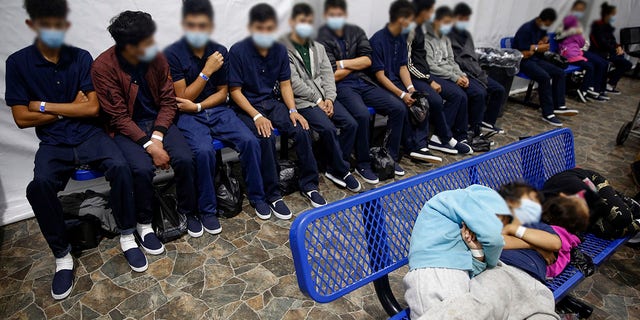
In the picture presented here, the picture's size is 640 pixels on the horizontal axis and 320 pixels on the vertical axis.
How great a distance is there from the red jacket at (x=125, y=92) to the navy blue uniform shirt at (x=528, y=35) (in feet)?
16.5

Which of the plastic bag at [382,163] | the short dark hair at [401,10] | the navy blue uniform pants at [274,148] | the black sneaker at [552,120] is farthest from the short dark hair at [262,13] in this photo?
the black sneaker at [552,120]

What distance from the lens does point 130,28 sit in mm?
2496

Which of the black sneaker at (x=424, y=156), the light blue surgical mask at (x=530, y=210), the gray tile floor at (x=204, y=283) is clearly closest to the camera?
the light blue surgical mask at (x=530, y=210)

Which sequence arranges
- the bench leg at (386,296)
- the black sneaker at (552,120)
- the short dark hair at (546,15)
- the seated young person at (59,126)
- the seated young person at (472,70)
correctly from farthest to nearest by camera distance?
the black sneaker at (552,120)
the short dark hair at (546,15)
the seated young person at (472,70)
the seated young person at (59,126)
the bench leg at (386,296)

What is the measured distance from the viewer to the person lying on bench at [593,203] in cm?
120

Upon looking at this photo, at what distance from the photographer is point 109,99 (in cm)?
261

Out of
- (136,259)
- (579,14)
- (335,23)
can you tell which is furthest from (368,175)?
(579,14)

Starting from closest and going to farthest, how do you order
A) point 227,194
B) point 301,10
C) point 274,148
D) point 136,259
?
1. point 136,259
2. point 227,194
3. point 274,148
4. point 301,10

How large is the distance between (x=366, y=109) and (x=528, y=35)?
3.42m

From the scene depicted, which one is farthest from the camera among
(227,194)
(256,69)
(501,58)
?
(501,58)

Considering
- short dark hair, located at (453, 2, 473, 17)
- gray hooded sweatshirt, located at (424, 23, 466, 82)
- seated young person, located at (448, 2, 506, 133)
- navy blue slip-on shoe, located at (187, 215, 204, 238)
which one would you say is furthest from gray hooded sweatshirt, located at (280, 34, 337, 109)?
short dark hair, located at (453, 2, 473, 17)

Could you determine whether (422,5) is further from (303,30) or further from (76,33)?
(76,33)

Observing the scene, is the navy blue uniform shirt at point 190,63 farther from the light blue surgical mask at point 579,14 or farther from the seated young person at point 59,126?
the light blue surgical mask at point 579,14

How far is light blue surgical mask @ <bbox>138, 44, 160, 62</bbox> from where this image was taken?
2625mm
